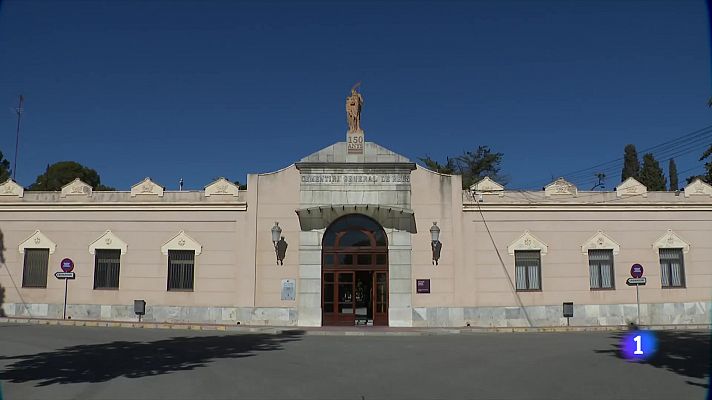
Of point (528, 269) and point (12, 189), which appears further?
point (12, 189)

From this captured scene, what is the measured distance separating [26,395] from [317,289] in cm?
1376

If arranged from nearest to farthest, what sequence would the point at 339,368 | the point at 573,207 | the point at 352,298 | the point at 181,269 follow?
the point at 339,368 → the point at 352,298 → the point at 573,207 → the point at 181,269

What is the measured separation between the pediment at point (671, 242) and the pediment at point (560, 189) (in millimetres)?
3813

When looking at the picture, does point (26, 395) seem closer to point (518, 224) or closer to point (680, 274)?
point (518, 224)

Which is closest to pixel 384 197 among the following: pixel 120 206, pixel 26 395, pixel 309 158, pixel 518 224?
pixel 309 158

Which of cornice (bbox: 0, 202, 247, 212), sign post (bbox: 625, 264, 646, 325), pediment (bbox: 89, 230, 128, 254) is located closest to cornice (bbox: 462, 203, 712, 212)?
sign post (bbox: 625, 264, 646, 325)

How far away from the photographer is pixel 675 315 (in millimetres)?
22609

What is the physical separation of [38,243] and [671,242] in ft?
85.7

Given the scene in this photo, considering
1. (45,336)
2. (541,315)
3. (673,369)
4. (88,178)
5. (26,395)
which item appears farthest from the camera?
(88,178)

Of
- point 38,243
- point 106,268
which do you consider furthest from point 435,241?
Answer: point 38,243

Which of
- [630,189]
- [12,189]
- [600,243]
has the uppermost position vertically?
[12,189]

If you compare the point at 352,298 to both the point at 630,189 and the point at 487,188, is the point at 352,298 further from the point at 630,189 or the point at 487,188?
the point at 630,189

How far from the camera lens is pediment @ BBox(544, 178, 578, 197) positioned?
23.3 m

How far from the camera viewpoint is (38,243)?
2394 centimetres
